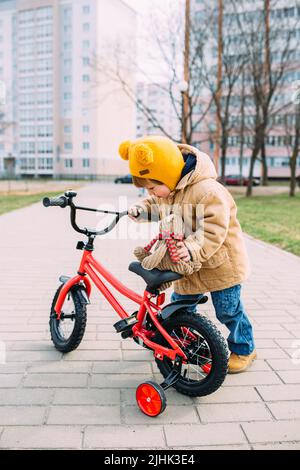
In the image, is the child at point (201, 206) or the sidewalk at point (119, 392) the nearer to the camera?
the sidewalk at point (119, 392)

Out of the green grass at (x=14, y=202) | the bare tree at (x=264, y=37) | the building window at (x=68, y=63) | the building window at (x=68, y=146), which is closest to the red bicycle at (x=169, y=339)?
the green grass at (x=14, y=202)

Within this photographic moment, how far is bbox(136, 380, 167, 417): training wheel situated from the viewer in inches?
102

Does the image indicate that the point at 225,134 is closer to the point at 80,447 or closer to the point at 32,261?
the point at 32,261

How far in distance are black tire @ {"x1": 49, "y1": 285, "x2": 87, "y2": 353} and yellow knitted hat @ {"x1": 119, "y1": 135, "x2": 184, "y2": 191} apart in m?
1.07

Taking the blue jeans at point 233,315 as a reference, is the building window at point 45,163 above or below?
below

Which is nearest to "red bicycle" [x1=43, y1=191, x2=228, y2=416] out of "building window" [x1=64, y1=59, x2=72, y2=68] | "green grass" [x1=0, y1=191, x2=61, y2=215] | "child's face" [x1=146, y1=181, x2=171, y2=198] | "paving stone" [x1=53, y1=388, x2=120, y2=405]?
"paving stone" [x1=53, y1=388, x2=120, y2=405]

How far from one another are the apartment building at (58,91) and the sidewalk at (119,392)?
61.9 m

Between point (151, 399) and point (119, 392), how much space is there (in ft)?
1.18

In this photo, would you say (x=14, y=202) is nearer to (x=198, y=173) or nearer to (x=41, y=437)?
(x=198, y=173)

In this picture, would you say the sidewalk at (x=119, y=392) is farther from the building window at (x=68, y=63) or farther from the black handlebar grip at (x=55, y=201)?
the building window at (x=68, y=63)

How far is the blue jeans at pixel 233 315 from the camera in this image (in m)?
2.99

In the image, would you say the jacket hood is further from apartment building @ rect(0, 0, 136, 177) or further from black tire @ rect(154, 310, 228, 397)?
apartment building @ rect(0, 0, 136, 177)
